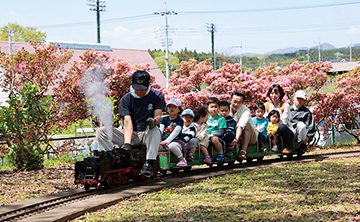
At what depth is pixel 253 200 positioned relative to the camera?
5.76 meters

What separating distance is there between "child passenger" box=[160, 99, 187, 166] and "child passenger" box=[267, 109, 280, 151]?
321cm

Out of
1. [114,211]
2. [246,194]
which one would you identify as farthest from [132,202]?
[246,194]

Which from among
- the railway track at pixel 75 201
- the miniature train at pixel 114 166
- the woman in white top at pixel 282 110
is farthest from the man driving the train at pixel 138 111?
the woman in white top at pixel 282 110

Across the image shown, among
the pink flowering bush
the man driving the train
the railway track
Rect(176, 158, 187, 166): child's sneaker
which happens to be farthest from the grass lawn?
the pink flowering bush

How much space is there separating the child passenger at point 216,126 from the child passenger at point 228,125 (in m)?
0.19

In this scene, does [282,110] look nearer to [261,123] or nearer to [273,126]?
[273,126]

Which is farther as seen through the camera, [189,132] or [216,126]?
[216,126]

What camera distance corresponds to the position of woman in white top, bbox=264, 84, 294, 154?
33.6 ft

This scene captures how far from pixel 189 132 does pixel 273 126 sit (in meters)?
3.01

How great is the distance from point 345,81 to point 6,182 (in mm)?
11472

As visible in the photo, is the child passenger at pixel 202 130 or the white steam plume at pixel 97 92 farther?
the white steam plume at pixel 97 92

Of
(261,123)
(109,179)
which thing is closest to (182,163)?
(109,179)

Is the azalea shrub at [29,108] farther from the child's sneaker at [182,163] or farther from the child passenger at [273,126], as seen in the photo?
the child passenger at [273,126]

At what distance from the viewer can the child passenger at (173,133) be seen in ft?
25.2
